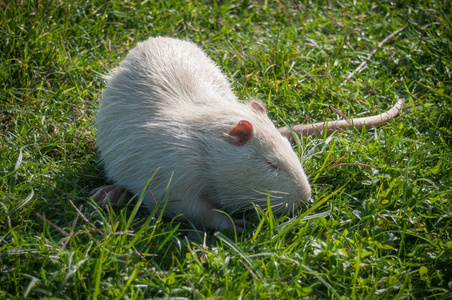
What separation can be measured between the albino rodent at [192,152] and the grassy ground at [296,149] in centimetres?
17

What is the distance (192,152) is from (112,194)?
61 centimetres

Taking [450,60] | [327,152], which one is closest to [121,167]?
[327,152]

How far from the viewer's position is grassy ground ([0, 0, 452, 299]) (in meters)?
2.06

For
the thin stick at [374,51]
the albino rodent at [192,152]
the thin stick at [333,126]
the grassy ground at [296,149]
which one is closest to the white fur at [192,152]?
the albino rodent at [192,152]

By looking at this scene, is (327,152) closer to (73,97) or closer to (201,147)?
(201,147)

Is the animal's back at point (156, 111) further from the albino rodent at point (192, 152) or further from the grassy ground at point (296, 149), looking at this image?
the grassy ground at point (296, 149)

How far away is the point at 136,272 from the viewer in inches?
77.0

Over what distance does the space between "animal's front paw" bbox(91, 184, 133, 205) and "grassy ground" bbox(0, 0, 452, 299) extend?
0.09 metres

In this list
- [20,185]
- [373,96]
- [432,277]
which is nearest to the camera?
[432,277]

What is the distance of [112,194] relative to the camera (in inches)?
106

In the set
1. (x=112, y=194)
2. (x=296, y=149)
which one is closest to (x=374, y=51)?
(x=296, y=149)

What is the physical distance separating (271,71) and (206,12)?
3.95 ft

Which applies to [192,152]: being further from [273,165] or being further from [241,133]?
[273,165]

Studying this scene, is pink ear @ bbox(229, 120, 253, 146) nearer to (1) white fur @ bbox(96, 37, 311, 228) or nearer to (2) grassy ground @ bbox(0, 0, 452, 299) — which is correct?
(1) white fur @ bbox(96, 37, 311, 228)
